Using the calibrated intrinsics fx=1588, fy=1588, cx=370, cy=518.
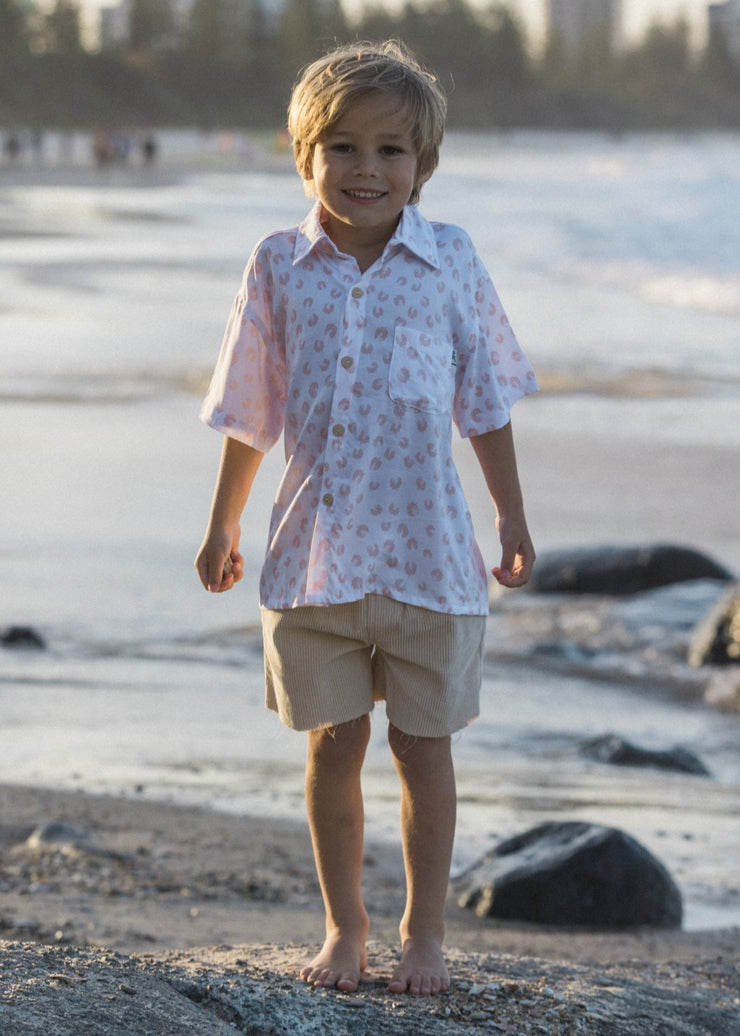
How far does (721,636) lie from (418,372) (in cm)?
387

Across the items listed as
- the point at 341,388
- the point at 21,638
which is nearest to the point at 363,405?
the point at 341,388

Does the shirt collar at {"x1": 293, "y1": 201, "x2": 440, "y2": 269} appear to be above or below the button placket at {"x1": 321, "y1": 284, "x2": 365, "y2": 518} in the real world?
above

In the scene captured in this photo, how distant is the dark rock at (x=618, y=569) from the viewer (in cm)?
702

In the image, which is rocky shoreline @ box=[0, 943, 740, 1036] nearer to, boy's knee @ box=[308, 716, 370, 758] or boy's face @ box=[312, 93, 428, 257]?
boy's knee @ box=[308, 716, 370, 758]

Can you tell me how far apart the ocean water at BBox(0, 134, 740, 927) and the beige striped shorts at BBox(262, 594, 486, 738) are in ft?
4.70

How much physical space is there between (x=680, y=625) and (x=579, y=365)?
263 inches

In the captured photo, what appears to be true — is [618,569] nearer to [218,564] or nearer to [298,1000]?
[218,564]

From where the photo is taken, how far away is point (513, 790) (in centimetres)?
441

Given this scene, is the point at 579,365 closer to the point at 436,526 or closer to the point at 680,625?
the point at 680,625

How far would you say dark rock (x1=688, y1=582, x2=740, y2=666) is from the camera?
19.8ft

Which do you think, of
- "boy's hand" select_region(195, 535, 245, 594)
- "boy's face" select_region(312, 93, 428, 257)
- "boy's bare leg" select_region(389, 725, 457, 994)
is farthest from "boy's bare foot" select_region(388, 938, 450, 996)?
"boy's face" select_region(312, 93, 428, 257)

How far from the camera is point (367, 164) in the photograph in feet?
8.18

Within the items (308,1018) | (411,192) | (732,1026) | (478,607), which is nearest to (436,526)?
(478,607)

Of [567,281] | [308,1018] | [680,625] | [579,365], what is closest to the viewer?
[308,1018]
